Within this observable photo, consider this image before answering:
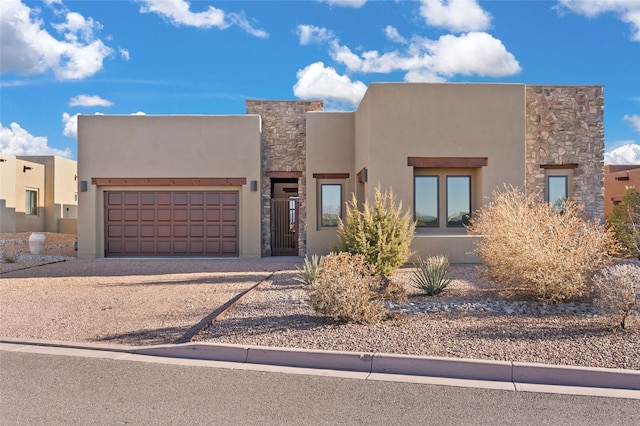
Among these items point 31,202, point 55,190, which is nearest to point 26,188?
point 31,202

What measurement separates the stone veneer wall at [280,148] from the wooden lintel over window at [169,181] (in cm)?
113

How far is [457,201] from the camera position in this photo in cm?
1595

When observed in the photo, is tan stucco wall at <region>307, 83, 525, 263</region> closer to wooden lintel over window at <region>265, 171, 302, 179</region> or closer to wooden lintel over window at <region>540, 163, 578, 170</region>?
wooden lintel over window at <region>540, 163, 578, 170</region>

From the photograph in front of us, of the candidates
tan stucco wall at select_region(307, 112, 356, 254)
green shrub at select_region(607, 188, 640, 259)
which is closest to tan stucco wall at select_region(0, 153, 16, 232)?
tan stucco wall at select_region(307, 112, 356, 254)

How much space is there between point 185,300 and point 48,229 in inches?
992

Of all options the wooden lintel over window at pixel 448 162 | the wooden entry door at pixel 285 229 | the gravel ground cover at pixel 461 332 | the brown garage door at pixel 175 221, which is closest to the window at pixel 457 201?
the wooden lintel over window at pixel 448 162

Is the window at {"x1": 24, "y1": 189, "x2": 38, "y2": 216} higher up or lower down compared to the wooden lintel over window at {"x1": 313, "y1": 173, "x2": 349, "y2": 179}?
lower down

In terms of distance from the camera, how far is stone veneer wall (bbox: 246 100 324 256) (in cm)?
1884

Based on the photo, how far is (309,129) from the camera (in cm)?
1822

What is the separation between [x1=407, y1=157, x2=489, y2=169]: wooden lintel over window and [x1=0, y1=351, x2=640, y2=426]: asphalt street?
10.2 meters

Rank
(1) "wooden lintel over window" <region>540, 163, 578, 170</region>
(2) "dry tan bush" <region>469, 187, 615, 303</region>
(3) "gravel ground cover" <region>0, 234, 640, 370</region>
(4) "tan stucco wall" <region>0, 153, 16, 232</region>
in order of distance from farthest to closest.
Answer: (4) "tan stucco wall" <region>0, 153, 16, 232</region>, (1) "wooden lintel over window" <region>540, 163, 578, 170</region>, (2) "dry tan bush" <region>469, 187, 615, 303</region>, (3) "gravel ground cover" <region>0, 234, 640, 370</region>

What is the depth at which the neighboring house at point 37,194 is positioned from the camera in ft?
90.3

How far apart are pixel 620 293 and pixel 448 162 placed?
861 cm

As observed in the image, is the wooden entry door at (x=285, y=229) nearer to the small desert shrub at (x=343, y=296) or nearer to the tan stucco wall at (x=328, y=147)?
the tan stucco wall at (x=328, y=147)
